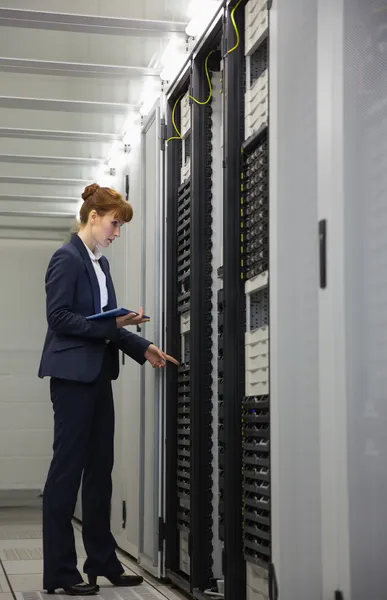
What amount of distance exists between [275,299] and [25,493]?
23.3ft

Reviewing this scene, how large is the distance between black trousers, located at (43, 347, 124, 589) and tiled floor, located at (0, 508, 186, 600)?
0.14 meters

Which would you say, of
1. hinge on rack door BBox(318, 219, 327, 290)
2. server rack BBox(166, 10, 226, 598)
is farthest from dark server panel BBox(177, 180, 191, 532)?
hinge on rack door BBox(318, 219, 327, 290)

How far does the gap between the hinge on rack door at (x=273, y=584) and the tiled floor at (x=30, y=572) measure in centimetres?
140

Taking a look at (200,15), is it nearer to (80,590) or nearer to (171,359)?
(171,359)

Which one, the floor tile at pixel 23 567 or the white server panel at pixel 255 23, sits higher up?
the white server panel at pixel 255 23

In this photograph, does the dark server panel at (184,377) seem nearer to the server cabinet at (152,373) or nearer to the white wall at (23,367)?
the server cabinet at (152,373)

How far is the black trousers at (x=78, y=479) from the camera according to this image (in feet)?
13.3

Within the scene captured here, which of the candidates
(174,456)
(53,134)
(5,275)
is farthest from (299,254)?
(5,275)

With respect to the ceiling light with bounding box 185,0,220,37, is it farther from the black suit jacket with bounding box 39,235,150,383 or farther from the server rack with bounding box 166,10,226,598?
the black suit jacket with bounding box 39,235,150,383

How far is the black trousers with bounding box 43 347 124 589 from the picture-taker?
159 inches

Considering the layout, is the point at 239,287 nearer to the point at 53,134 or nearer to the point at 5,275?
the point at 53,134

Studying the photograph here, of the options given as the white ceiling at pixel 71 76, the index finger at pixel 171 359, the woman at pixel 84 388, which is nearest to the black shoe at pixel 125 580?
the woman at pixel 84 388

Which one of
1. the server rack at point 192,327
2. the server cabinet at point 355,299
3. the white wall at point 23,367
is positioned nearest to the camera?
the server cabinet at point 355,299

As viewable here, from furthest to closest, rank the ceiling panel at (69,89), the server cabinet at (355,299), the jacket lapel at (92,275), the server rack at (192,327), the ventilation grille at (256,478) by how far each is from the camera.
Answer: the ceiling panel at (69,89), the jacket lapel at (92,275), the server rack at (192,327), the ventilation grille at (256,478), the server cabinet at (355,299)
